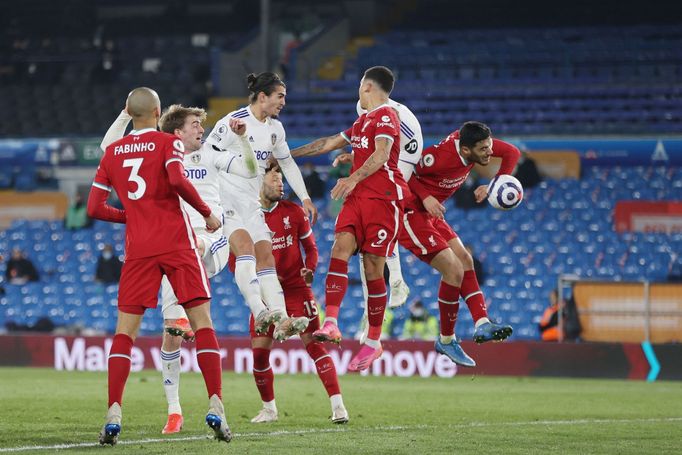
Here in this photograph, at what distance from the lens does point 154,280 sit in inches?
352

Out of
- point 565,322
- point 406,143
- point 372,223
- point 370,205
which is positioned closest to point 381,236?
point 372,223

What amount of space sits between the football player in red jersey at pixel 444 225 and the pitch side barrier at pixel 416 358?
765 centimetres

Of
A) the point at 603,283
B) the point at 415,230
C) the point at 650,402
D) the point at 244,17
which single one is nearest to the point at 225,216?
the point at 415,230

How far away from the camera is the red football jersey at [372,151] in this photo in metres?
10.4

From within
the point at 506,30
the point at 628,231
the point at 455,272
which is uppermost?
the point at 506,30

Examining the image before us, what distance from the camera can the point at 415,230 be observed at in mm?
11094

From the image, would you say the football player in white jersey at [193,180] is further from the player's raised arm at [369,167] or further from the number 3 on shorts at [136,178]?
the player's raised arm at [369,167]

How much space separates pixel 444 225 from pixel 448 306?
75 centimetres

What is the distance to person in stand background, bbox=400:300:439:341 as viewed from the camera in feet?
69.4

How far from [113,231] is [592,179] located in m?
10.4

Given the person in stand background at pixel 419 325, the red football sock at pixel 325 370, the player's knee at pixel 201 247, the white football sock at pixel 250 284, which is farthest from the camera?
the person in stand background at pixel 419 325

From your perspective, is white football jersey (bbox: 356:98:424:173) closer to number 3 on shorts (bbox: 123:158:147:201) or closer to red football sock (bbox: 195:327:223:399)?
number 3 on shorts (bbox: 123:158:147:201)

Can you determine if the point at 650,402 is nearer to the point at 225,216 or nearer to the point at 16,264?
the point at 225,216

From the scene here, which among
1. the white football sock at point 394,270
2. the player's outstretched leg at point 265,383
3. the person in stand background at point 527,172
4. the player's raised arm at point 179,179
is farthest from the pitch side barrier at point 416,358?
the player's raised arm at point 179,179
